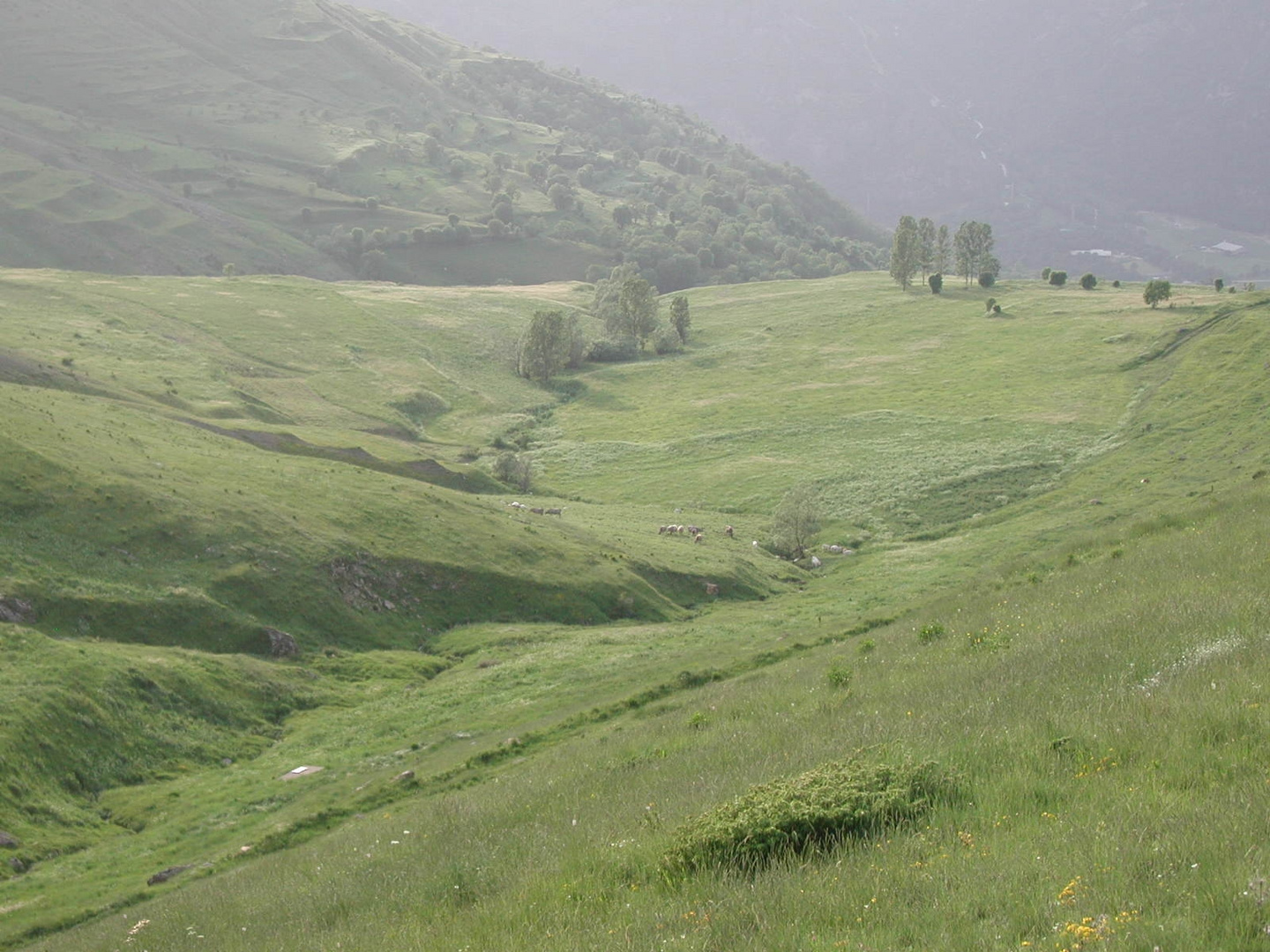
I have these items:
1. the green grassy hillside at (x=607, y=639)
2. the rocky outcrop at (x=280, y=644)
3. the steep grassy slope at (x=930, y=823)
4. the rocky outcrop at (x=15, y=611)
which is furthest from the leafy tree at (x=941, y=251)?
the rocky outcrop at (x=15, y=611)

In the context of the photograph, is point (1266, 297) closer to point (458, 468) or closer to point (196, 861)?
point (458, 468)

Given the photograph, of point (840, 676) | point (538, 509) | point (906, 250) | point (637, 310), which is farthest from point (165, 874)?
point (906, 250)

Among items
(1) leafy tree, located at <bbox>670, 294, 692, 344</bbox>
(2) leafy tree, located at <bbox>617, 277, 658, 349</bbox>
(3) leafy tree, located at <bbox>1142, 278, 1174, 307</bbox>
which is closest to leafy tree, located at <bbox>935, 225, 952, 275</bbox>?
(3) leafy tree, located at <bbox>1142, 278, 1174, 307</bbox>

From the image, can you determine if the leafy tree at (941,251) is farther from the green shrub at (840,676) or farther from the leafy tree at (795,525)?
the green shrub at (840,676)

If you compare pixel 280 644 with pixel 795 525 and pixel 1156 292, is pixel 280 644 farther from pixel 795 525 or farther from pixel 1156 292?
pixel 1156 292

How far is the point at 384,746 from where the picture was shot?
115 ft

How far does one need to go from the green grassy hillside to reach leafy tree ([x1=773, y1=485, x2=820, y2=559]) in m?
1.59

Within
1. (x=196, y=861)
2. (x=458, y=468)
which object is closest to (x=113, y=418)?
(x=458, y=468)

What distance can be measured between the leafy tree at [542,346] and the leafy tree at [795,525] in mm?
65041

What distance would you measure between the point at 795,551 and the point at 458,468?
3134 centimetres

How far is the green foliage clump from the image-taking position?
1021 centimetres

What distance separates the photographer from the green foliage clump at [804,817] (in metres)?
10.2

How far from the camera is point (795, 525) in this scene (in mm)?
75062

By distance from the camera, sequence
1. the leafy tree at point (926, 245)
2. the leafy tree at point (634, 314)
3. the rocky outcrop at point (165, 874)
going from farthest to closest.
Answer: the leafy tree at point (926, 245) < the leafy tree at point (634, 314) < the rocky outcrop at point (165, 874)
